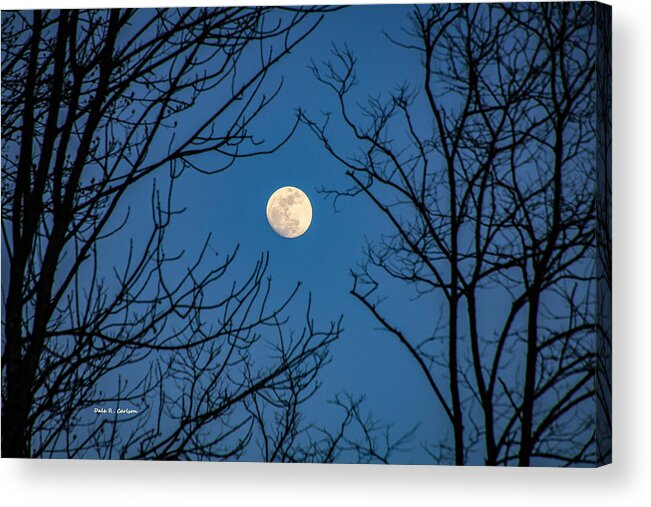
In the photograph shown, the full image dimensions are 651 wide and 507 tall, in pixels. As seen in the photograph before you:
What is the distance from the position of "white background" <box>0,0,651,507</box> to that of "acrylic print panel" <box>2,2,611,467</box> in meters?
0.08

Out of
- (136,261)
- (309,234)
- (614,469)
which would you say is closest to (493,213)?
(309,234)

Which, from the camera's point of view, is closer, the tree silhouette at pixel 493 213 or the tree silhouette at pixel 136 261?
the tree silhouette at pixel 493 213

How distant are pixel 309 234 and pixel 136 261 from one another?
67 centimetres

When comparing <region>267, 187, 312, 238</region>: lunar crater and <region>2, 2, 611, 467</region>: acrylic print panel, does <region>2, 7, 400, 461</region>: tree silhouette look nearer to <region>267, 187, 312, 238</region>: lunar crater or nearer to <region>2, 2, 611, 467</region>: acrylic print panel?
<region>2, 2, 611, 467</region>: acrylic print panel

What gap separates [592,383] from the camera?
4.25 metres

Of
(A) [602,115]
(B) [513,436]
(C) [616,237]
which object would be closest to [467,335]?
(B) [513,436]

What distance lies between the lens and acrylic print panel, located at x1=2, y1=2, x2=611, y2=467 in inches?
169

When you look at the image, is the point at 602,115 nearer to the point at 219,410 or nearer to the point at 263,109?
the point at 263,109

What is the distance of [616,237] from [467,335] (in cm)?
67

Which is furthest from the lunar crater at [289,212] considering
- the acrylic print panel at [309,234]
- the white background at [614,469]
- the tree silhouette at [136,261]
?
the white background at [614,469]

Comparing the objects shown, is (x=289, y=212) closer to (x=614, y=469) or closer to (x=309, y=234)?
(x=309, y=234)

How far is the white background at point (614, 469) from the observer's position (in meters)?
4.32

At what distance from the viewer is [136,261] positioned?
Result: 14.7 ft

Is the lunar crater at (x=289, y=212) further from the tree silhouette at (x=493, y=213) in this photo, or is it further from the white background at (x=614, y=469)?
the white background at (x=614, y=469)
